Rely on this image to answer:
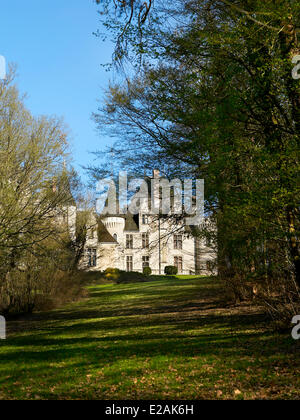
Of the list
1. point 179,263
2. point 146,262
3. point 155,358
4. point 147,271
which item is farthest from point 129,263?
point 155,358

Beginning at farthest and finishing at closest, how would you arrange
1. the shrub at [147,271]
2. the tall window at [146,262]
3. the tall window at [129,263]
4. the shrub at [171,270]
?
the tall window at [129,263] < the tall window at [146,262] < the shrub at [171,270] < the shrub at [147,271]

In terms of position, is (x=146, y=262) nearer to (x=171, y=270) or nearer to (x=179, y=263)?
(x=179, y=263)

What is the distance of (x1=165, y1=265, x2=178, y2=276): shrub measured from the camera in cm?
4338

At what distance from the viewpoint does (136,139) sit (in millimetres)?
15070

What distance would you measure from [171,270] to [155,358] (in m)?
35.4

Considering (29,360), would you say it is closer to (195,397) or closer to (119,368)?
(119,368)

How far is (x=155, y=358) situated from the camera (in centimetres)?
820

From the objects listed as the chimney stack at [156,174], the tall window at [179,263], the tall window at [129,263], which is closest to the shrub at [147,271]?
the tall window at [129,263]

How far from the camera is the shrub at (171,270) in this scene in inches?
1708

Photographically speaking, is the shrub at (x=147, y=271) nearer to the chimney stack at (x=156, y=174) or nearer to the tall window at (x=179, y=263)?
the tall window at (x=179, y=263)

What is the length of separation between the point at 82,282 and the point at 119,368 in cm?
1545

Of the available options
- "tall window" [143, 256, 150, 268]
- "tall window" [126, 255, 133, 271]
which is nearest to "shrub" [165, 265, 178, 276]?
"tall window" [143, 256, 150, 268]

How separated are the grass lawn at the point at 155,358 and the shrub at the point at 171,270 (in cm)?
2871

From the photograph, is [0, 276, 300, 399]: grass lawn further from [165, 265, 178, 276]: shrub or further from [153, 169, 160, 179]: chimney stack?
[165, 265, 178, 276]: shrub
